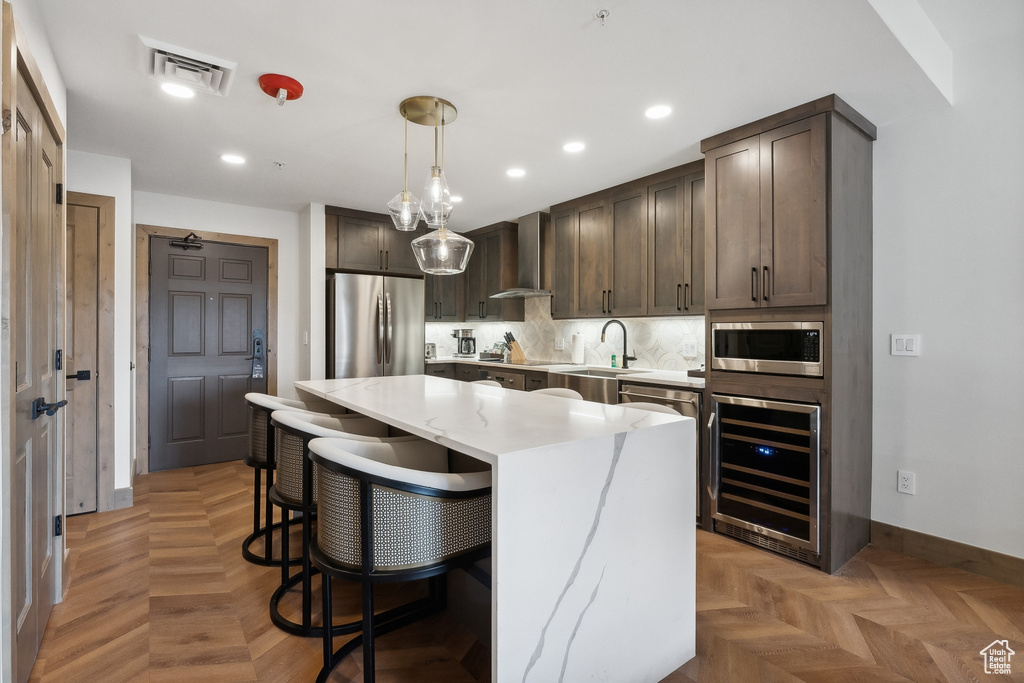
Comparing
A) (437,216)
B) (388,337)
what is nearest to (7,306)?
(437,216)

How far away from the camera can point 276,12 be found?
6.18 feet

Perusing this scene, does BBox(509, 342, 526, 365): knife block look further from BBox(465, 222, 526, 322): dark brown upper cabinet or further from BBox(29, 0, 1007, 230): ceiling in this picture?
BBox(29, 0, 1007, 230): ceiling

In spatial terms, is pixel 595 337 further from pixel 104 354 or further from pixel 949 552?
pixel 104 354

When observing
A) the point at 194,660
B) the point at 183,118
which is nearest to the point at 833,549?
the point at 194,660

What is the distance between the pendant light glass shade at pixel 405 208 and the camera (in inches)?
103

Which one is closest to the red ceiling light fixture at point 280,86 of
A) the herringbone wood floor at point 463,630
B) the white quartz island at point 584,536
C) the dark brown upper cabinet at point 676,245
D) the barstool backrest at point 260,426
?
the barstool backrest at point 260,426

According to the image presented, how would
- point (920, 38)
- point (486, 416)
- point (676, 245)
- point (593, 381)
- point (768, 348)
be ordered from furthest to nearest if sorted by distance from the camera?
point (593, 381) → point (676, 245) → point (768, 348) → point (920, 38) → point (486, 416)

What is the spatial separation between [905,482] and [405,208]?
3.10 m

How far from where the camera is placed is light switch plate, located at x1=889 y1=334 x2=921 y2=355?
8.73 feet

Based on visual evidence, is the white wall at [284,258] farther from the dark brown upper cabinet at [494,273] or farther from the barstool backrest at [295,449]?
the barstool backrest at [295,449]

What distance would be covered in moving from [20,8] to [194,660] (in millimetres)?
2313

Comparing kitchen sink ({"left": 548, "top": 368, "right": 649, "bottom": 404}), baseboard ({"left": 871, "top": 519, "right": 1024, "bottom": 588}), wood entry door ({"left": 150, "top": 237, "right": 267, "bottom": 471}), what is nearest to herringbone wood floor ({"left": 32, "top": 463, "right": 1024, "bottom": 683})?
baseboard ({"left": 871, "top": 519, "right": 1024, "bottom": 588})

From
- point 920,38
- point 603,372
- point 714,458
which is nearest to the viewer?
point 920,38

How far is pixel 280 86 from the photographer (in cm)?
240
